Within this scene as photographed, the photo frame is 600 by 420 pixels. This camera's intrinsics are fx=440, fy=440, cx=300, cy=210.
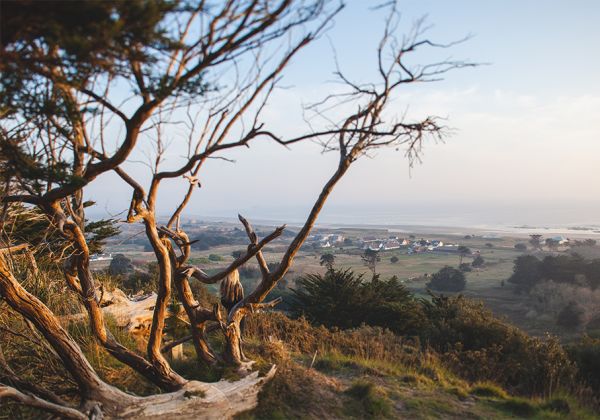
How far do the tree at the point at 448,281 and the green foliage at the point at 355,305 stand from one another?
64.1 ft

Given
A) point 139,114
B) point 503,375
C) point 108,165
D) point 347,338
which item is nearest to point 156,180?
point 108,165

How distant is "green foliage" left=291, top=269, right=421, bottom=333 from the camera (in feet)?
39.9

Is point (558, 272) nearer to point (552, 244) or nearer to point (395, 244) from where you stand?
point (552, 244)

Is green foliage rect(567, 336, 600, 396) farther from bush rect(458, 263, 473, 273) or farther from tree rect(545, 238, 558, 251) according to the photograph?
tree rect(545, 238, 558, 251)

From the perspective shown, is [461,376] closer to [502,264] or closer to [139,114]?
[139,114]

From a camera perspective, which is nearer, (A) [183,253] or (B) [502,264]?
(A) [183,253]

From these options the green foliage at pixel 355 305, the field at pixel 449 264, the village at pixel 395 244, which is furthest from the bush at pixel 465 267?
the green foliage at pixel 355 305

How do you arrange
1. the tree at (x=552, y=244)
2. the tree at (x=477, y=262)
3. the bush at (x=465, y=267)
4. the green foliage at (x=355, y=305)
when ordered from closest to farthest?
the green foliage at (x=355, y=305), the bush at (x=465, y=267), the tree at (x=477, y=262), the tree at (x=552, y=244)

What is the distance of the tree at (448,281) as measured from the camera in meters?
32.2

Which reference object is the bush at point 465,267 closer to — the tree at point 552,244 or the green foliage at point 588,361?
the tree at point 552,244

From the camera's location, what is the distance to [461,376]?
7340 mm

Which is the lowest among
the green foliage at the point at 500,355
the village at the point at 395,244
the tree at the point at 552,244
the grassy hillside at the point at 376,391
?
the village at the point at 395,244

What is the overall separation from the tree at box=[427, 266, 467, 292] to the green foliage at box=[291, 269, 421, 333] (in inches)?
769

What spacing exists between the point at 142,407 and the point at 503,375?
6179 mm
